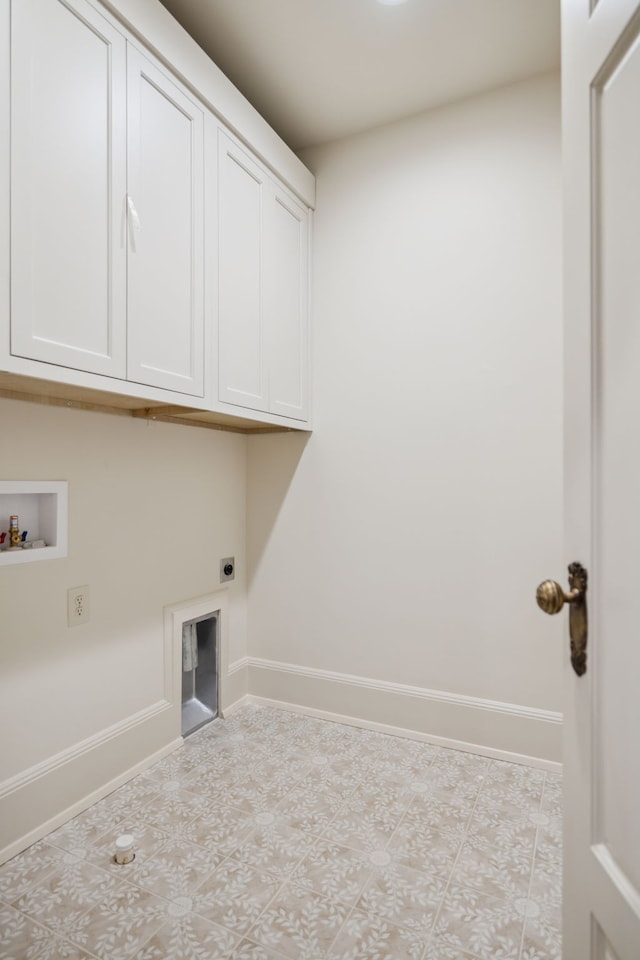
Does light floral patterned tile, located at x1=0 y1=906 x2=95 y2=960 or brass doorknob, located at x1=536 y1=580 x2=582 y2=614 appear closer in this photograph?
brass doorknob, located at x1=536 y1=580 x2=582 y2=614

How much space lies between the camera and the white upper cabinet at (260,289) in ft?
6.18

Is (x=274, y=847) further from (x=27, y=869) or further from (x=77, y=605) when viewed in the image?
(x=77, y=605)

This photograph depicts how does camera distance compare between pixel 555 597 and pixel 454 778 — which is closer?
pixel 555 597

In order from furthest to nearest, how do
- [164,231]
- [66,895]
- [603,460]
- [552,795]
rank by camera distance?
[552,795] → [164,231] → [66,895] → [603,460]

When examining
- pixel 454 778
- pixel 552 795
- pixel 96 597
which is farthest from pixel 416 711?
pixel 96 597

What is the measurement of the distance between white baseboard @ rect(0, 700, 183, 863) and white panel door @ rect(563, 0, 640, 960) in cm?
147

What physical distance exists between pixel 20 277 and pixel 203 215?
30.8 inches

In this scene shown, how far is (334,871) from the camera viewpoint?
145 centimetres

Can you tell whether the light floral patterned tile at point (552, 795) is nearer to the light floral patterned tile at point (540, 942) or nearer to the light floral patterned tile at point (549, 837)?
the light floral patterned tile at point (549, 837)

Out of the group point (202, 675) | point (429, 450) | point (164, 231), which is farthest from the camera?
point (202, 675)

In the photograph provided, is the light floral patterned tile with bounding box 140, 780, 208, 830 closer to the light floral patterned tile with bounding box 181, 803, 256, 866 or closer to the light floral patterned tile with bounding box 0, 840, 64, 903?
the light floral patterned tile with bounding box 181, 803, 256, 866

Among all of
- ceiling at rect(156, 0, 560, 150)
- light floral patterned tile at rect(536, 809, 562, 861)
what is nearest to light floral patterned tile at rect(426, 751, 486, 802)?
light floral patterned tile at rect(536, 809, 562, 861)

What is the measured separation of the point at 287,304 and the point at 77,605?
1.45 meters

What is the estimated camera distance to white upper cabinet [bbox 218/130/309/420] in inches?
74.2
